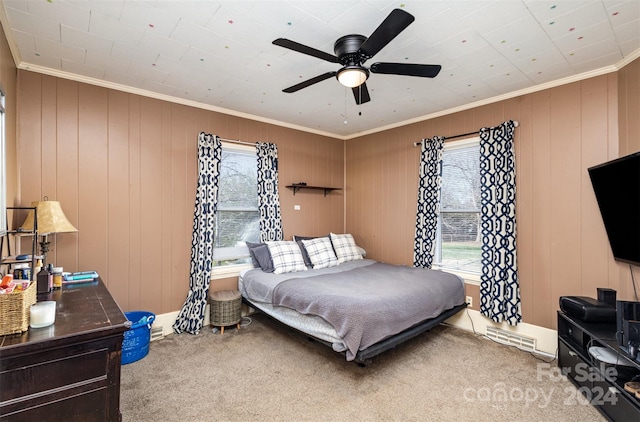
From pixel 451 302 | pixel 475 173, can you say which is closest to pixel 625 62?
pixel 475 173

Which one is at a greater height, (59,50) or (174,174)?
(59,50)

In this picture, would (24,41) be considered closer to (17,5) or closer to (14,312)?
(17,5)

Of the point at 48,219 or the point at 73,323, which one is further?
the point at 48,219

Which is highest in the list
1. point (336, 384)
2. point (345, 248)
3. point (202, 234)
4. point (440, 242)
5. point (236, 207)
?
point (236, 207)

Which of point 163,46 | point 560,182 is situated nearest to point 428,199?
point 560,182

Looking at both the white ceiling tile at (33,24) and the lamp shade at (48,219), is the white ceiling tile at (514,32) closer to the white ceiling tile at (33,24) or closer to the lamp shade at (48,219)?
the white ceiling tile at (33,24)

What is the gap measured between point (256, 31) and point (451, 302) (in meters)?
3.14

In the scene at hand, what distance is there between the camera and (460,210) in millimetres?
3705

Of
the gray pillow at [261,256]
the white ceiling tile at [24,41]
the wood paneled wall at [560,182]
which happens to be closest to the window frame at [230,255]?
the gray pillow at [261,256]

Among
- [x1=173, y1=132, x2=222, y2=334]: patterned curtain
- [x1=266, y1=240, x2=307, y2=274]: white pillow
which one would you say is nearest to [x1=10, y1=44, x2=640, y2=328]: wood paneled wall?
[x1=173, y1=132, x2=222, y2=334]: patterned curtain

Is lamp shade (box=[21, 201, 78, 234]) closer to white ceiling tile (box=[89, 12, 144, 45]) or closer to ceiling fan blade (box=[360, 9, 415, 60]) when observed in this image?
white ceiling tile (box=[89, 12, 144, 45])

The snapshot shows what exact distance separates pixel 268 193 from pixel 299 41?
2.13 m

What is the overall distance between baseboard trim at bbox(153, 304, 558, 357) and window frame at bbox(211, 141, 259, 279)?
43 centimetres

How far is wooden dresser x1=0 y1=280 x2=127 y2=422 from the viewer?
1135mm
